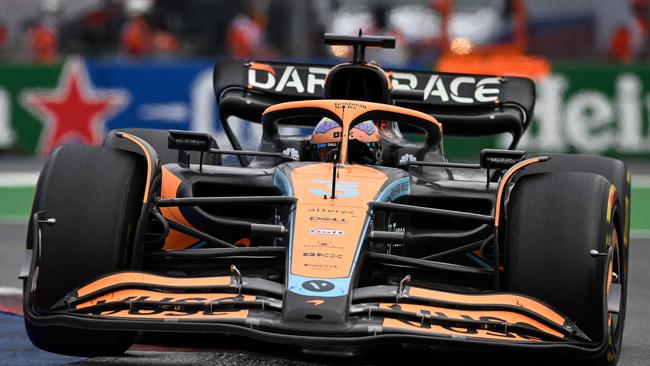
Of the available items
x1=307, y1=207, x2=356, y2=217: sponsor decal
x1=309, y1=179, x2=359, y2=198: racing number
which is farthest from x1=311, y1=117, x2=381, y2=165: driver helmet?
x1=307, y1=207, x2=356, y2=217: sponsor decal

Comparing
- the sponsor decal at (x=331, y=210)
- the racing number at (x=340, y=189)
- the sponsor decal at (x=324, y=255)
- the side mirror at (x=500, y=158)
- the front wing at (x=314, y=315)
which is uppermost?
the side mirror at (x=500, y=158)

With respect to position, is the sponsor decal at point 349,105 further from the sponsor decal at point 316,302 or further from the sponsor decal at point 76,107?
the sponsor decal at point 76,107

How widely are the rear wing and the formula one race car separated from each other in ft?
5.70

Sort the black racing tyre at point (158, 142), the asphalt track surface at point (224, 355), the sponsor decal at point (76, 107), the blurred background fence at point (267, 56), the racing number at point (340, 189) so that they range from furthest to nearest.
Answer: the sponsor decal at point (76, 107)
the blurred background fence at point (267, 56)
the black racing tyre at point (158, 142)
the asphalt track surface at point (224, 355)
the racing number at point (340, 189)

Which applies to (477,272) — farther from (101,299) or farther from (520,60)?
(520,60)

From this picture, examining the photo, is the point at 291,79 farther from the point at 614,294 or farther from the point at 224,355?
the point at 614,294

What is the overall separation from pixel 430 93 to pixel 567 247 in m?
3.65

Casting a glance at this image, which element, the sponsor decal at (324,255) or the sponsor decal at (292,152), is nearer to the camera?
the sponsor decal at (324,255)

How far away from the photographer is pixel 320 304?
527 cm

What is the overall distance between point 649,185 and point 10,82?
8.52m

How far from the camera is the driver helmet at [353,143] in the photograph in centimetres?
710

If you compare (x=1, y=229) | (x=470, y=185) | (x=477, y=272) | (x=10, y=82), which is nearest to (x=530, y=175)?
(x=477, y=272)

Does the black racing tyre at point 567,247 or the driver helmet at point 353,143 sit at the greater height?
the driver helmet at point 353,143

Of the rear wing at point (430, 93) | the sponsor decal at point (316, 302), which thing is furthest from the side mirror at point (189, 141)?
the rear wing at point (430, 93)
